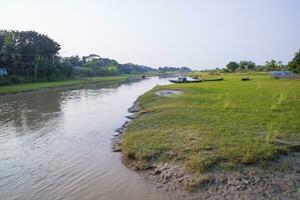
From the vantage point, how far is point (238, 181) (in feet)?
25.7

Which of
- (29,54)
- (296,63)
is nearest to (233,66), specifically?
(296,63)

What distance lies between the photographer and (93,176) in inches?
376

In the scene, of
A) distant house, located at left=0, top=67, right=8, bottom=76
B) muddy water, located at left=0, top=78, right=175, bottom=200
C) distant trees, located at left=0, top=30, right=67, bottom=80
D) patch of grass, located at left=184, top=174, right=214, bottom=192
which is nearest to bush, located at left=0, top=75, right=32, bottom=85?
distant house, located at left=0, top=67, right=8, bottom=76

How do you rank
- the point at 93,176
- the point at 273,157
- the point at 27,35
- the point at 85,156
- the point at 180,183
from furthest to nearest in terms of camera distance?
the point at 27,35 < the point at 85,156 < the point at 93,176 < the point at 273,157 < the point at 180,183

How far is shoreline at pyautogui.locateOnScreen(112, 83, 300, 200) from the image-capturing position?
287 inches

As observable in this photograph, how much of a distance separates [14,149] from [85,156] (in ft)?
12.1

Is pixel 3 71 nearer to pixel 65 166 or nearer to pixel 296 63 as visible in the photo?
pixel 65 166

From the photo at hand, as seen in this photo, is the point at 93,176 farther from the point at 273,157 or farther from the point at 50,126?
the point at 50,126

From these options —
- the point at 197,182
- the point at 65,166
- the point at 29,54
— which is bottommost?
the point at 65,166

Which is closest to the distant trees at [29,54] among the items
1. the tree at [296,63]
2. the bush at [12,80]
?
the bush at [12,80]

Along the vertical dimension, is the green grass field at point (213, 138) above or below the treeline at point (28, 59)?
below

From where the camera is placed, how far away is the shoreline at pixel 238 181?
7.30m

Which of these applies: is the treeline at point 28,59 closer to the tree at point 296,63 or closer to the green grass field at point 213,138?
the green grass field at point 213,138

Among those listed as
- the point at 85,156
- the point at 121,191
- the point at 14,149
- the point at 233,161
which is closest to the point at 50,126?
the point at 14,149
